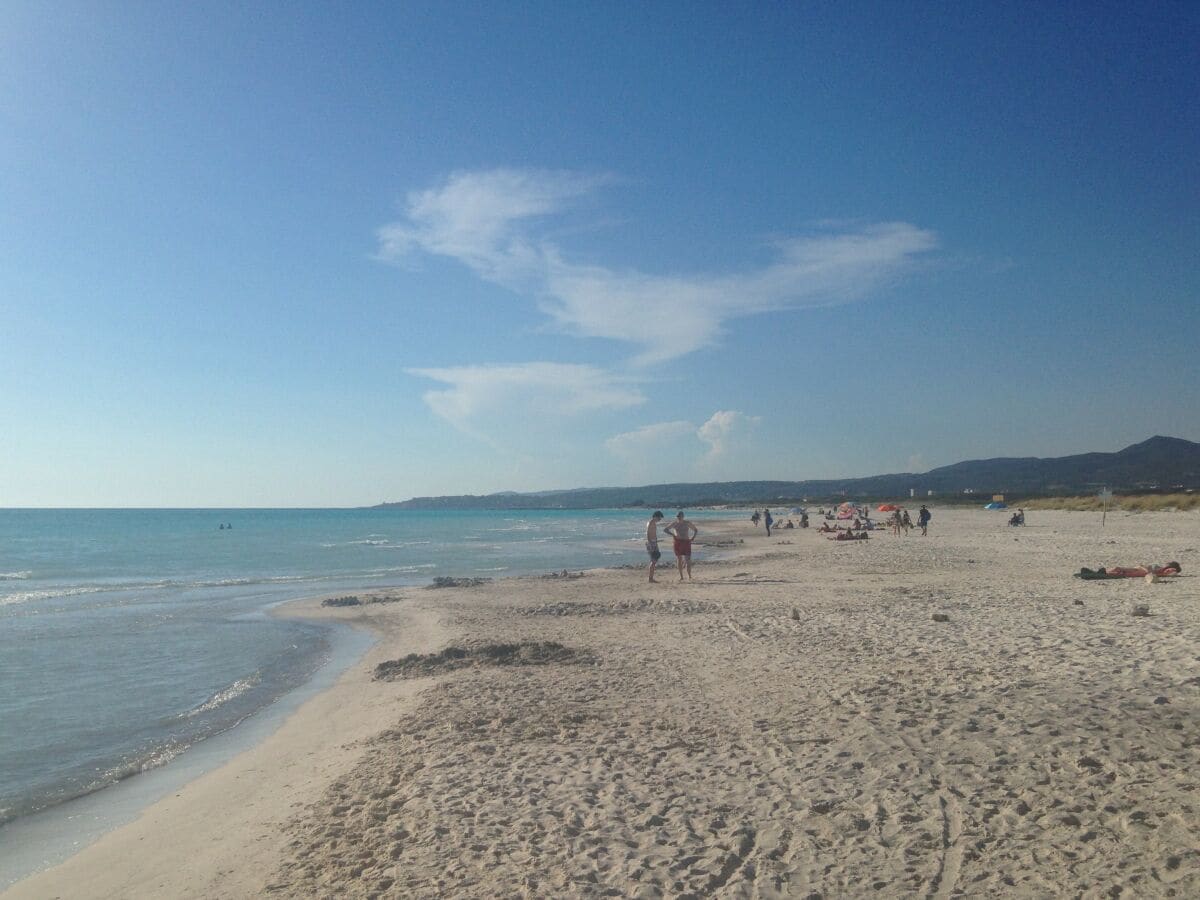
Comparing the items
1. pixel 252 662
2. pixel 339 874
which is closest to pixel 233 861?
pixel 339 874

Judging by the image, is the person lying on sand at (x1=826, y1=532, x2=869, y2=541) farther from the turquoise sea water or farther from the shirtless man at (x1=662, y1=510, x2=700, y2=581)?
the shirtless man at (x1=662, y1=510, x2=700, y2=581)

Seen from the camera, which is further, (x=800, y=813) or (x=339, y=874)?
(x=800, y=813)

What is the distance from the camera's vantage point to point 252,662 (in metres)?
13.9

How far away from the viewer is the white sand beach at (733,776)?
482cm

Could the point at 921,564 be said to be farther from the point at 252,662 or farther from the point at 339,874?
the point at 339,874

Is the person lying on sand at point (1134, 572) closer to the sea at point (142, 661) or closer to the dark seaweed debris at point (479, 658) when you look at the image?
the dark seaweed debris at point (479, 658)

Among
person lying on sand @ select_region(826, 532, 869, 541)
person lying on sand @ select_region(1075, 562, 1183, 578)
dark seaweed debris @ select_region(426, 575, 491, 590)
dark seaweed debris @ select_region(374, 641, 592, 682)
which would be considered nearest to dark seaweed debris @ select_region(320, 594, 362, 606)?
dark seaweed debris @ select_region(426, 575, 491, 590)

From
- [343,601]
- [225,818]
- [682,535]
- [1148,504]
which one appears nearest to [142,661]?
[343,601]

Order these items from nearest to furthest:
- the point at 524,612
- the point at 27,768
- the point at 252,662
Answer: the point at 27,768 < the point at 252,662 < the point at 524,612

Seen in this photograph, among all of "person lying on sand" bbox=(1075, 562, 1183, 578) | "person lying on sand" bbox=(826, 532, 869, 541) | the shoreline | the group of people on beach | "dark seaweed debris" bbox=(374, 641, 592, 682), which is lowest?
"person lying on sand" bbox=(826, 532, 869, 541)

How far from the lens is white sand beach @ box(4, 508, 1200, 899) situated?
4824mm

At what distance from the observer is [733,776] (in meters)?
6.25

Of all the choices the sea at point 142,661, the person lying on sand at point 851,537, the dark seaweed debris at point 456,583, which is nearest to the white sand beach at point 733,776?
the sea at point 142,661

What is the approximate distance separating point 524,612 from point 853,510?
44.8 m
